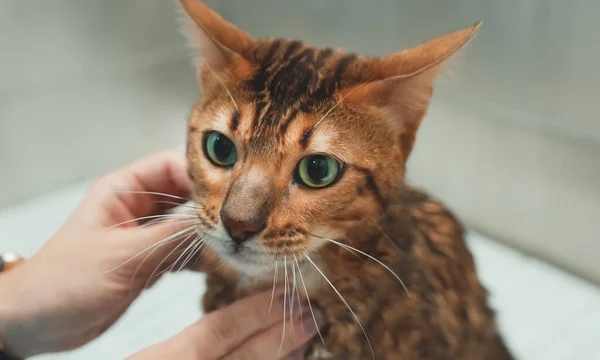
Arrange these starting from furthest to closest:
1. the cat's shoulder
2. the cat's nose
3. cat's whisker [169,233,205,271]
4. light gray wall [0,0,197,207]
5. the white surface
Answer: light gray wall [0,0,197,207]
the white surface
the cat's shoulder
cat's whisker [169,233,205,271]
the cat's nose

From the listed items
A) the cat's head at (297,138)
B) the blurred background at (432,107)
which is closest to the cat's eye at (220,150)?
the cat's head at (297,138)

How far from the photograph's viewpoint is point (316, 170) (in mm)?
713

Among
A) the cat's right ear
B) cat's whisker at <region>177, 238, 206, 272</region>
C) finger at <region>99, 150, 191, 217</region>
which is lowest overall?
cat's whisker at <region>177, 238, 206, 272</region>

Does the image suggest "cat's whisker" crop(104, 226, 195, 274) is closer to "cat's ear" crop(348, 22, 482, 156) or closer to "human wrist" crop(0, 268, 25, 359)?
"human wrist" crop(0, 268, 25, 359)

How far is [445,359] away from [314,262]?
0.24 metres

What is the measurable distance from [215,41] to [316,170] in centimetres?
21

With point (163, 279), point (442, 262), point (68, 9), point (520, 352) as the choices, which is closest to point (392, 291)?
point (442, 262)

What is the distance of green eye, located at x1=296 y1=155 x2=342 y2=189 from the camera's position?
712 millimetres

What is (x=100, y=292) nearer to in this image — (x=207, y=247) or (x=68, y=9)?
(x=207, y=247)

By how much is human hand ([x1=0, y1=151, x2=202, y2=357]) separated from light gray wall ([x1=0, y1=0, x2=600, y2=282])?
0.24 metres

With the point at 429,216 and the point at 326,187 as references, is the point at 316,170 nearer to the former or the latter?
the point at 326,187

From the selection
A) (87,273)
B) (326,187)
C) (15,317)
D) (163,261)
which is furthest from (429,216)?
(15,317)

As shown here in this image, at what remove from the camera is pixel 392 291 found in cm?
83

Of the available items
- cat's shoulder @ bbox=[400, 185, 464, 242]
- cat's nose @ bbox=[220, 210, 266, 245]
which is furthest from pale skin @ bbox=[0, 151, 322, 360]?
cat's shoulder @ bbox=[400, 185, 464, 242]
